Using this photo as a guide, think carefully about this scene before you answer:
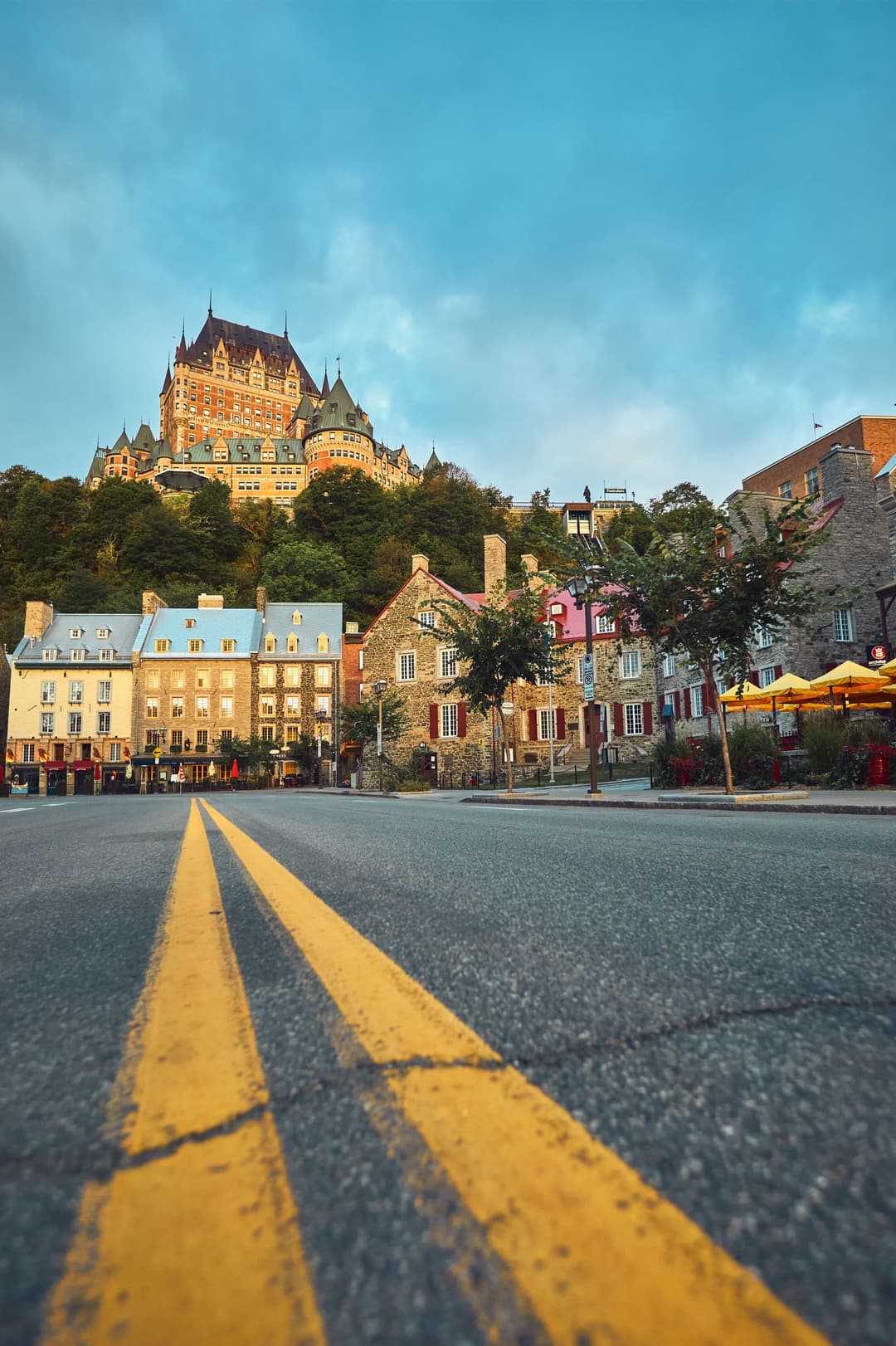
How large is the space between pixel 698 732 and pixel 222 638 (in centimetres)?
3437

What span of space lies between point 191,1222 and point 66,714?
186 ft

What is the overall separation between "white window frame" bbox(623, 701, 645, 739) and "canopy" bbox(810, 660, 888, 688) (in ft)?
62.6

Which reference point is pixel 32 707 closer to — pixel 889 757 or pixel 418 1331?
pixel 889 757

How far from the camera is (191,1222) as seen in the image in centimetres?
82

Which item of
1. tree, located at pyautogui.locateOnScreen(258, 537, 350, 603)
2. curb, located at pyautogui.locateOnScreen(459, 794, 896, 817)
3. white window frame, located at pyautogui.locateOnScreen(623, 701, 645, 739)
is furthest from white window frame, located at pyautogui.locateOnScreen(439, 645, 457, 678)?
tree, located at pyautogui.locateOnScreen(258, 537, 350, 603)

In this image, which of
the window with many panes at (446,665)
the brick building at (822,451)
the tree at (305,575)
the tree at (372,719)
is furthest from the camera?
the tree at (305,575)

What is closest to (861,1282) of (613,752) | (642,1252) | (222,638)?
(642,1252)

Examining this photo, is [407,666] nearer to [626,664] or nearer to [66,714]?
[626,664]

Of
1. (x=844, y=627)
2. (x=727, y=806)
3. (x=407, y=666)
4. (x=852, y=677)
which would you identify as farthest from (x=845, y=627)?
(x=407, y=666)

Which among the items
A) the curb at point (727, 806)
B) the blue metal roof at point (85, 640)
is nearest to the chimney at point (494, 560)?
the curb at point (727, 806)

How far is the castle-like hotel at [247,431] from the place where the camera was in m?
110

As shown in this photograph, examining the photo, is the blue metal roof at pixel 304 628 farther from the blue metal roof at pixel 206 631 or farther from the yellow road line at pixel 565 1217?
the yellow road line at pixel 565 1217

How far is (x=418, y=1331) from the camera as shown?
0.67 meters

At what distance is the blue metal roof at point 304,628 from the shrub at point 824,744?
39600 mm
